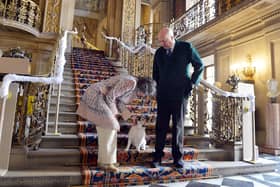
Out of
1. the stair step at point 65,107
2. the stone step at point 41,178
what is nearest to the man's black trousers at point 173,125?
the stone step at point 41,178

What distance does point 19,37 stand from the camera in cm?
688

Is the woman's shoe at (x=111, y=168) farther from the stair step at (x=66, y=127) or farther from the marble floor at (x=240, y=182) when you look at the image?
the stair step at (x=66, y=127)

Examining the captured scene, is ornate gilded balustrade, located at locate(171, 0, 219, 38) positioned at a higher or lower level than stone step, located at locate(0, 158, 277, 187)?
higher

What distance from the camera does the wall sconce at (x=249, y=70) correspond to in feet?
18.2

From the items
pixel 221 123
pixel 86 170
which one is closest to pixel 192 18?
pixel 221 123

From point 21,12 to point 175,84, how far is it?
638 centimetres

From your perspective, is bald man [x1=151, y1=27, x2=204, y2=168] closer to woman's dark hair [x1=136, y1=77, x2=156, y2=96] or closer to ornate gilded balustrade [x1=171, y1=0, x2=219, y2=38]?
woman's dark hair [x1=136, y1=77, x2=156, y2=96]

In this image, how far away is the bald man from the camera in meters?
2.33

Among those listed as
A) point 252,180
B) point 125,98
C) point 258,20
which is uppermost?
point 258,20

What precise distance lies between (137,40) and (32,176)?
6.57 m

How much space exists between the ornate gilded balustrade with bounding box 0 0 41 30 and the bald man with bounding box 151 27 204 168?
558cm

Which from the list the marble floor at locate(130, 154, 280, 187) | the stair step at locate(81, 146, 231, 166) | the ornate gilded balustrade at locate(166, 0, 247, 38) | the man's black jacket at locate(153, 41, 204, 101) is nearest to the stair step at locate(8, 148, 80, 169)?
the stair step at locate(81, 146, 231, 166)

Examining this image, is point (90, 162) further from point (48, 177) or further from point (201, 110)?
point (201, 110)

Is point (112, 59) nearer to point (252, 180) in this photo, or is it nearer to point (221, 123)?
point (221, 123)
